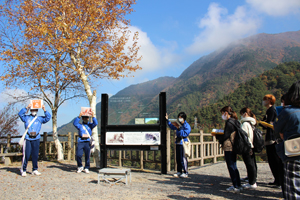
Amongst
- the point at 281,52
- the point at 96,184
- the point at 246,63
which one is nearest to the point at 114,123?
the point at 96,184

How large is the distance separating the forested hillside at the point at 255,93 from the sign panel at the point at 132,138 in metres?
60.7

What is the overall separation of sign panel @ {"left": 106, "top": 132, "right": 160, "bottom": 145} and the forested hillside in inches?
2390

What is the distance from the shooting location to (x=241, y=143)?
191 inches

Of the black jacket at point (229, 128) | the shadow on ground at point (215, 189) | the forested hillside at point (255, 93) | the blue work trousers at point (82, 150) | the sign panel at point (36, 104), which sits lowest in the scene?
the shadow on ground at point (215, 189)

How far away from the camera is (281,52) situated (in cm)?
17988

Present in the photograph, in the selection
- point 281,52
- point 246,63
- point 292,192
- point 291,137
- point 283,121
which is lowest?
point 292,192

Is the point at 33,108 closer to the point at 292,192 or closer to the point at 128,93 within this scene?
the point at 128,93

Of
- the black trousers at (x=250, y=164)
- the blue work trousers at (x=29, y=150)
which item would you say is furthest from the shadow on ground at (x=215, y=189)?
the blue work trousers at (x=29, y=150)

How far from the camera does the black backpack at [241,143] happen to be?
15.8 feet

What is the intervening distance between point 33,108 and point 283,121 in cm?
637

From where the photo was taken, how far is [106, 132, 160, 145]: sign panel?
7438 millimetres

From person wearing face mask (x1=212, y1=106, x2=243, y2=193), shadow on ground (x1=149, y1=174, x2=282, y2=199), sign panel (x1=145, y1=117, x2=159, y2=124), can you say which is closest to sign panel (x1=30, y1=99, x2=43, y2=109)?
sign panel (x1=145, y1=117, x2=159, y2=124)

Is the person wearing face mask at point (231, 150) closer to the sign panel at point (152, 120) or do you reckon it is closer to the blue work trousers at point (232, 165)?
the blue work trousers at point (232, 165)

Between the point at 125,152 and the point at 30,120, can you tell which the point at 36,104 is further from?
the point at 125,152
